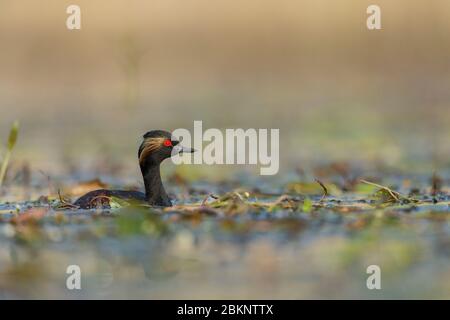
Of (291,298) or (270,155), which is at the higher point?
(270,155)

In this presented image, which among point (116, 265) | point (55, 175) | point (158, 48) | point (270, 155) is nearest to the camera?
point (116, 265)

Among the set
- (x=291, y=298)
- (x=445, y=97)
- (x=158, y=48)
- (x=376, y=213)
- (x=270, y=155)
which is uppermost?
(x=158, y=48)

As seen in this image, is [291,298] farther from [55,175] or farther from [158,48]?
[158,48]

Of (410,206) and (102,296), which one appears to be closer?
(102,296)

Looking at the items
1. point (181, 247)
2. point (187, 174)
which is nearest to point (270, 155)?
point (187, 174)

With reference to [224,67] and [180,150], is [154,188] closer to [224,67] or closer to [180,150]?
[180,150]

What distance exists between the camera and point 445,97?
1792cm

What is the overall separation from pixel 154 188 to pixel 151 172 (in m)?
0.18

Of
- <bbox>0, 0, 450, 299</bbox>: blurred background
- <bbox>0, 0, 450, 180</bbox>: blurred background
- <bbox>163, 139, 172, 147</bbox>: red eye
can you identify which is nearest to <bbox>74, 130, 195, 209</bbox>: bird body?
<bbox>163, 139, 172, 147</bbox>: red eye

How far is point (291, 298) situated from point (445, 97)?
1103cm

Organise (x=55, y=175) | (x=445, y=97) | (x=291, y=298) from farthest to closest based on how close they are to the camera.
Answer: (x=445, y=97), (x=55, y=175), (x=291, y=298)

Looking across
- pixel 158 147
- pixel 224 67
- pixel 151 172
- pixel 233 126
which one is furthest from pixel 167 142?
pixel 224 67

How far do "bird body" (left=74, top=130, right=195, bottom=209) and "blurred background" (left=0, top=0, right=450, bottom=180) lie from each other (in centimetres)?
585

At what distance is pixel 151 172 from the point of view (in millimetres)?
10969
